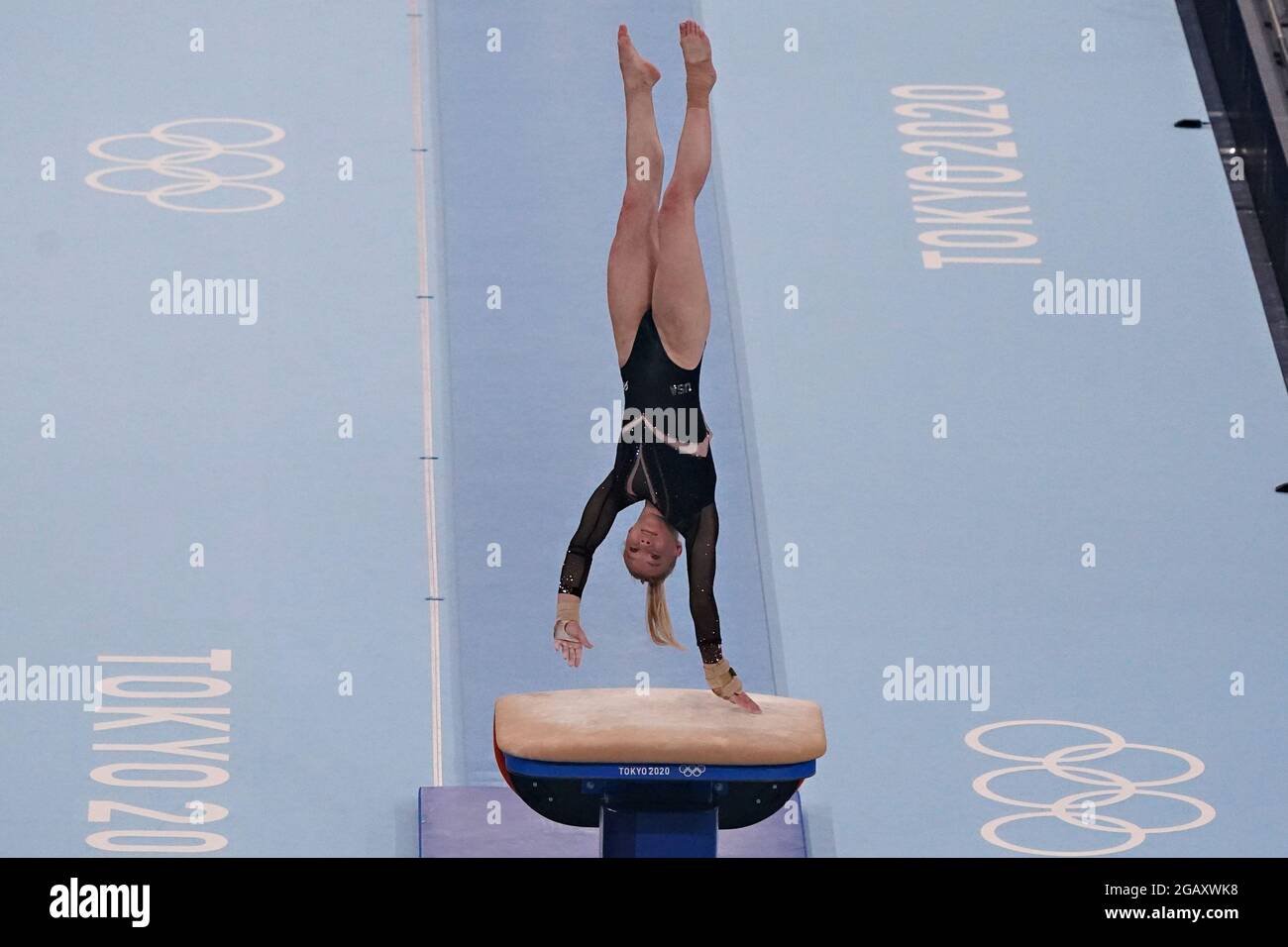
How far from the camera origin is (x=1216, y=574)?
8.79 metres

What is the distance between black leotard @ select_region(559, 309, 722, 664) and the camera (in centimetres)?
655

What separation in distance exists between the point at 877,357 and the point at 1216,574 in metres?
1.85

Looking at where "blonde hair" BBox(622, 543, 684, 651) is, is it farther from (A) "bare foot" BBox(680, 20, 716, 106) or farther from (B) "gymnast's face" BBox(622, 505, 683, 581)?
(A) "bare foot" BBox(680, 20, 716, 106)

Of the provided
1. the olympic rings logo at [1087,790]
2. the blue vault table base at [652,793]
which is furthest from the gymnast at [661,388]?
the olympic rings logo at [1087,790]

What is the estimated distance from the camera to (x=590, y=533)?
6.67 metres

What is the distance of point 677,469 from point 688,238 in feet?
2.48

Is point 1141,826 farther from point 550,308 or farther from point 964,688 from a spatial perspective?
point 550,308

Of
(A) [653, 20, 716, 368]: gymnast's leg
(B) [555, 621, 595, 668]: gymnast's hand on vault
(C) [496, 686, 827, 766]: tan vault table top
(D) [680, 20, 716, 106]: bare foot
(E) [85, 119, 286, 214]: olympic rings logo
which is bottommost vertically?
(C) [496, 686, 827, 766]: tan vault table top

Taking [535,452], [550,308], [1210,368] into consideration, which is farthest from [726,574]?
[1210,368]

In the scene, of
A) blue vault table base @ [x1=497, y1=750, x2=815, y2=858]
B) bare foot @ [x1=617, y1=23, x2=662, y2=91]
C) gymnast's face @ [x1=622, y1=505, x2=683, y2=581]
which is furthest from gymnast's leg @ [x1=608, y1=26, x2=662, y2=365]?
blue vault table base @ [x1=497, y1=750, x2=815, y2=858]

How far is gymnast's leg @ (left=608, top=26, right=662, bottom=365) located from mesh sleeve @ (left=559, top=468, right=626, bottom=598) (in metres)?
0.43

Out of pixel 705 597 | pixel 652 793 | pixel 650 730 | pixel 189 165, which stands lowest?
pixel 652 793

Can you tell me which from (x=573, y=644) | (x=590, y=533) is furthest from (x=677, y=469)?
(x=573, y=644)

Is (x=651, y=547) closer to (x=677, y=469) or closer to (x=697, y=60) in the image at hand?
(x=677, y=469)
